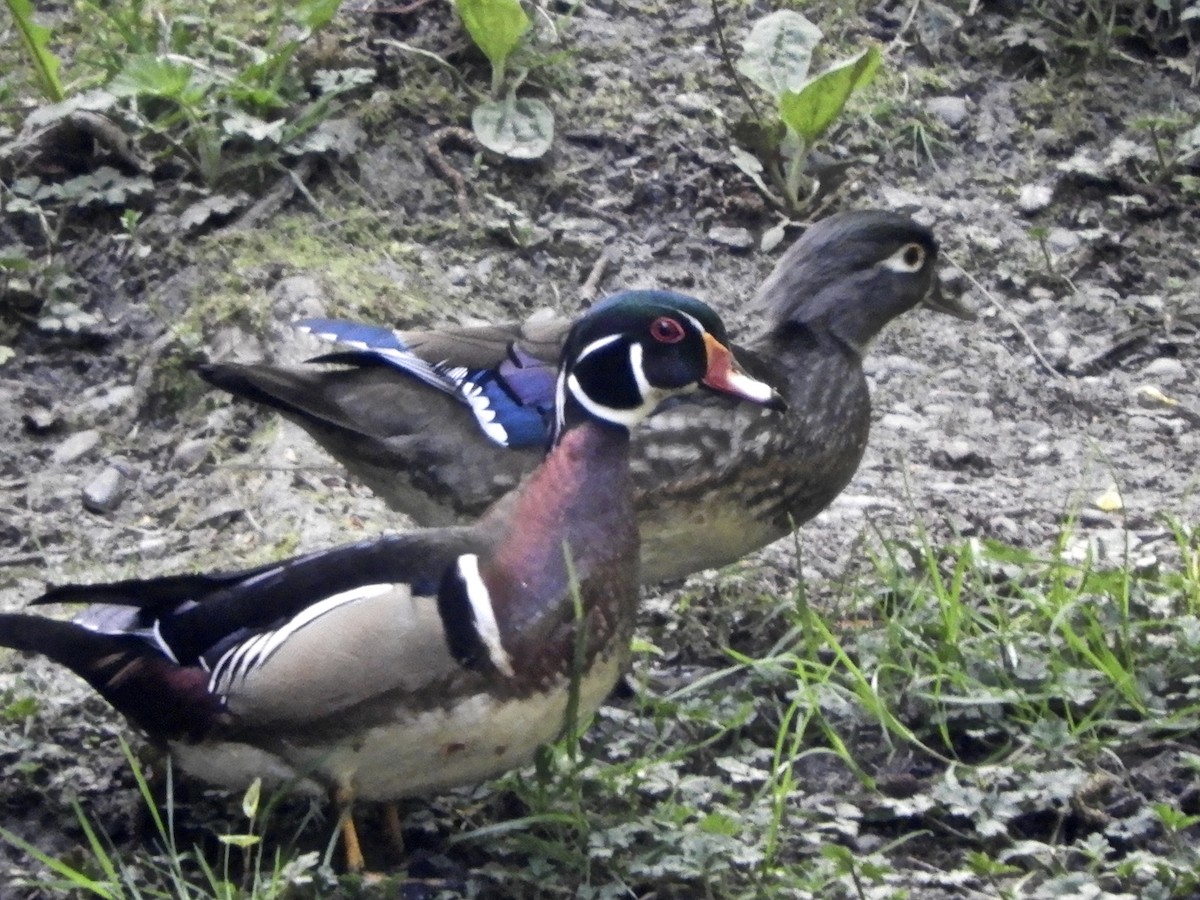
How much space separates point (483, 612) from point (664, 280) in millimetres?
2315

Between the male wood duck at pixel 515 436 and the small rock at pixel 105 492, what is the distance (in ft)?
2.02

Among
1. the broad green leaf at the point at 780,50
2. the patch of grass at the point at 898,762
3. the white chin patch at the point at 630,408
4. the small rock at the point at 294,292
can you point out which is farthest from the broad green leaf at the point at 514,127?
the white chin patch at the point at 630,408

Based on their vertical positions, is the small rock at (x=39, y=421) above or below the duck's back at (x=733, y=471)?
below

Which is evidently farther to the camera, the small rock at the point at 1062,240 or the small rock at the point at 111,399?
the small rock at the point at 1062,240

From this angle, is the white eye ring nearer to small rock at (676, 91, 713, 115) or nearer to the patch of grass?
the patch of grass

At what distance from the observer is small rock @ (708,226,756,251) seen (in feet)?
16.2

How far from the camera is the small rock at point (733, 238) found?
4934 millimetres

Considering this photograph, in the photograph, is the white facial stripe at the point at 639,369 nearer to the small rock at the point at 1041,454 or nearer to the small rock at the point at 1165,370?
the small rock at the point at 1041,454

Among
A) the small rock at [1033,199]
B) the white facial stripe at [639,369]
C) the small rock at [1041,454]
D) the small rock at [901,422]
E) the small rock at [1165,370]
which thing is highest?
the white facial stripe at [639,369]

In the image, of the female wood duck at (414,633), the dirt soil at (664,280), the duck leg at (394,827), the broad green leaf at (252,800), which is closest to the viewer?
the broad green leaf at (252,800)

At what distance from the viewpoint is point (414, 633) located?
8.45ft

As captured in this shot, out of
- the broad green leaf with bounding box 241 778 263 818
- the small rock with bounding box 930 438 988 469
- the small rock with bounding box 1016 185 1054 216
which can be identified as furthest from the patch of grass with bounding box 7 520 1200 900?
the small rock with bounding box 1016 185 1054 216

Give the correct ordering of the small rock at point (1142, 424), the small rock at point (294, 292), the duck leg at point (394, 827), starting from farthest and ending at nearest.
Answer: the small rock at point (1142, 424) → the small rock at point (294, 292) → the duck leg at point (394, 827)

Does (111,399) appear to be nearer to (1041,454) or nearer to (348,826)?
(348,826)
